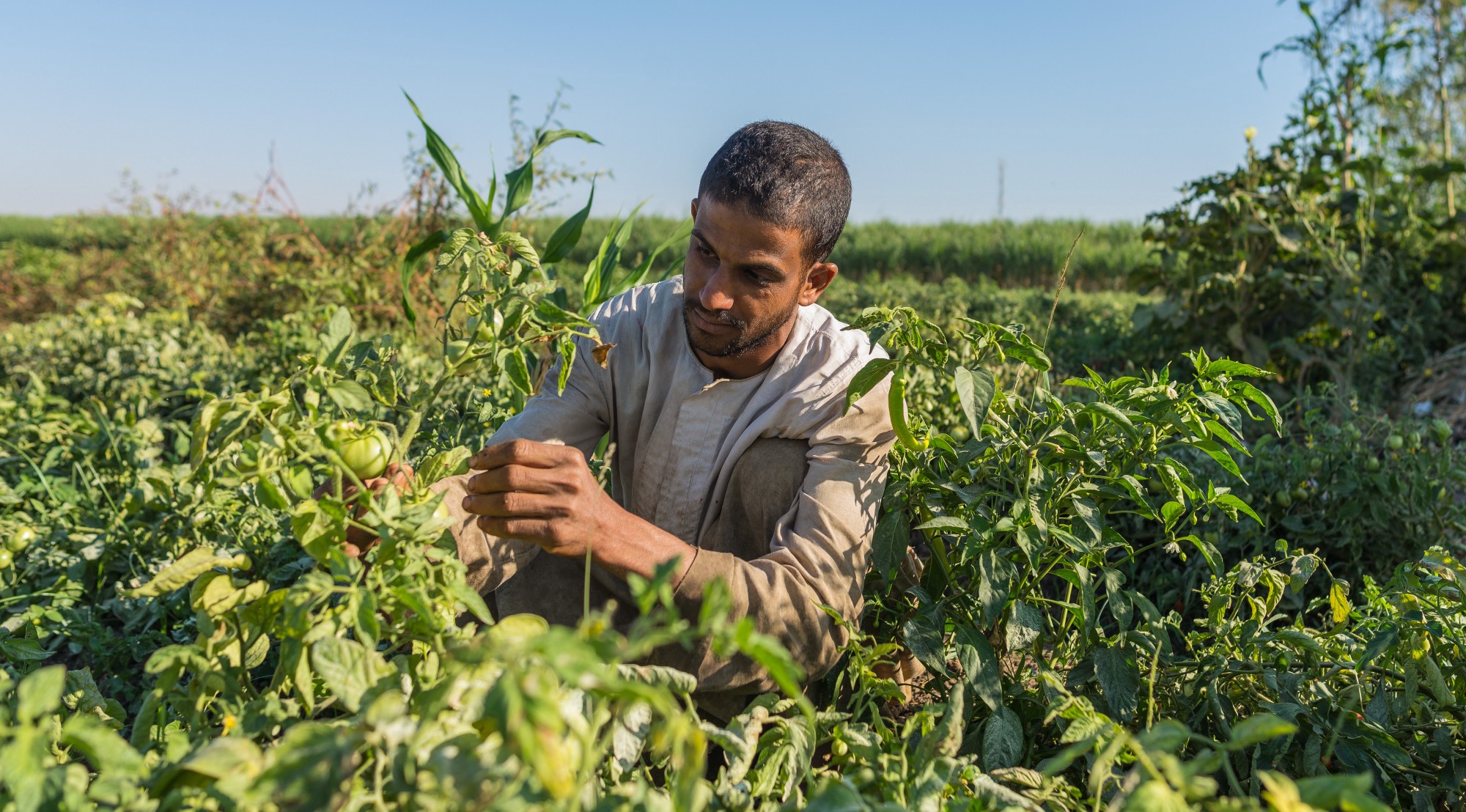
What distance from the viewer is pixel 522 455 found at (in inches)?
50.4

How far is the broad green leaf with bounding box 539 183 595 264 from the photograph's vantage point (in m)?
2.43

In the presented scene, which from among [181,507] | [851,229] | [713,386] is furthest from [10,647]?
[851,229]

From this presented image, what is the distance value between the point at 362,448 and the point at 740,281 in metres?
0.84

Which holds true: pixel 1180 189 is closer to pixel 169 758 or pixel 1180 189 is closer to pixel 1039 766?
pixel 1039 766

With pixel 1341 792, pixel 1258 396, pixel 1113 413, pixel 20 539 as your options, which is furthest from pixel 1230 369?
pixel 20 539

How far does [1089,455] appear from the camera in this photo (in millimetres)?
1313

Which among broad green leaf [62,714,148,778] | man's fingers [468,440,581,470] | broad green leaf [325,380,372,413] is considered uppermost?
broad green leaf [325,380,372,413]

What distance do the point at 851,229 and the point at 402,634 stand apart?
2111cm

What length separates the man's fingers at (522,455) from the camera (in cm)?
128

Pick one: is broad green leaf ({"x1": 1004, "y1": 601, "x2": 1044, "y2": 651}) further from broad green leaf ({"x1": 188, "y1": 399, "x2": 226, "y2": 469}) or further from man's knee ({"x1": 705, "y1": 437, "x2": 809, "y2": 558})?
broad green leaf ({"x1": 188, "y1": 399, "x2": 226, "y2": 469})

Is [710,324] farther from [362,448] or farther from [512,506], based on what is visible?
[362,448]

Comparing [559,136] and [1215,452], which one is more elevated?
[559,136]

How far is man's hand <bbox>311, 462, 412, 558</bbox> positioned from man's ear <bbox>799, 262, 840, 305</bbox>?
928 millimetres

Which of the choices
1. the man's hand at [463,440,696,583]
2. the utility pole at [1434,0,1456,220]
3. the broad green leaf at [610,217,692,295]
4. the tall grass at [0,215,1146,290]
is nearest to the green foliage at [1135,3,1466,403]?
the utility pole at [1434,0,1456,220]
